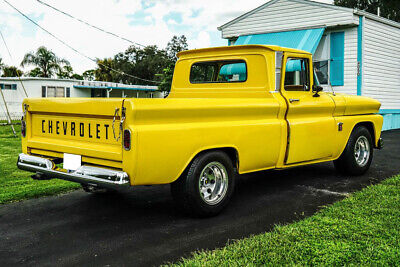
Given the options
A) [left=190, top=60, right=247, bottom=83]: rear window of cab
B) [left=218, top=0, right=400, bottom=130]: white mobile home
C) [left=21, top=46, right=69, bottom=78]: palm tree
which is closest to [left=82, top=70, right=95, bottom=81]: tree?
[left=21, top=46, right=69, bottom=78]: palm tree

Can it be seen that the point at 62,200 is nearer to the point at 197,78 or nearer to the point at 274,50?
the point at 197,78

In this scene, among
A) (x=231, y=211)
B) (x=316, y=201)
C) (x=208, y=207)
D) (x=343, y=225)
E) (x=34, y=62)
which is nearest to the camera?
(x=343, y=225)

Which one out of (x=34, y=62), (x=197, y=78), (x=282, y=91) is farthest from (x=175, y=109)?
(x=34, y=62)

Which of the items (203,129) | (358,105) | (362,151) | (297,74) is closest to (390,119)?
(362,151)

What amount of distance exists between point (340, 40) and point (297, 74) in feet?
30.4

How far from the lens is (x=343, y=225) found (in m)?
3.89

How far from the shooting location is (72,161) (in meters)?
4.14

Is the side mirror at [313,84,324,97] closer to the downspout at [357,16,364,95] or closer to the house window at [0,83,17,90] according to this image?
the downspout at [357,16,364,95]

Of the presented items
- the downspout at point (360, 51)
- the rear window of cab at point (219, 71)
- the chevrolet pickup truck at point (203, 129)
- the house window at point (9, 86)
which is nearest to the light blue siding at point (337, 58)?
the downspout at point (360, 51)

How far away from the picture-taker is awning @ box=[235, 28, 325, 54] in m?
13.3

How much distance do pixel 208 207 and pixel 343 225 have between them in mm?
1375

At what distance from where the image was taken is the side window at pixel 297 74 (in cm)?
536

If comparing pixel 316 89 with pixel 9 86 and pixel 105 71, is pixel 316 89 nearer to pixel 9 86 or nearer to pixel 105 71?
pixel 9 86

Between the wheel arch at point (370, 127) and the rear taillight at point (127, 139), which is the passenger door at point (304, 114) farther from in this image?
the rear taillight at point (127, 139)
